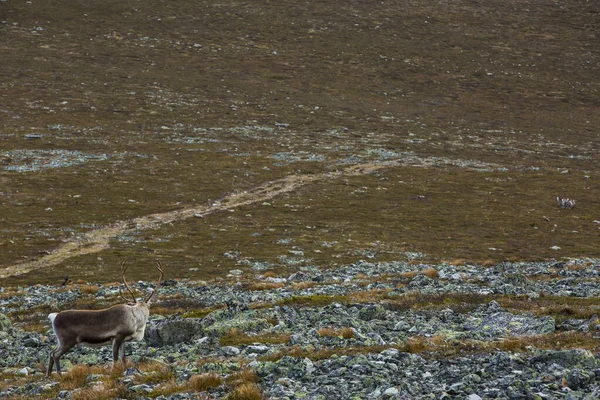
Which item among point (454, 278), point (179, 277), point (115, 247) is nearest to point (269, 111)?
point (115, 247)

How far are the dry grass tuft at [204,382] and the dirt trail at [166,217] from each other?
28549 mm

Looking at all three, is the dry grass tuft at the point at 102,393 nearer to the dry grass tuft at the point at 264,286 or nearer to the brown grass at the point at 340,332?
the brown grass at the point at 340,332

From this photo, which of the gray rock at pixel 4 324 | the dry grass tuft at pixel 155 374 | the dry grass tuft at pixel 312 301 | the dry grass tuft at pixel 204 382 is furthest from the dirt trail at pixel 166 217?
the dry grass tuft at pixel 204 382

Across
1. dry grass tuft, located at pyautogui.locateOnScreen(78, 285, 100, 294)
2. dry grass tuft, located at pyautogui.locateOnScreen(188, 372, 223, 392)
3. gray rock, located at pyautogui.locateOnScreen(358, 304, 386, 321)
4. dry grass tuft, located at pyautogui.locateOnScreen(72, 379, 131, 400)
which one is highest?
dry grass tuft, located at pyautogui.locateOnScreen(188, 372, 223, 392)

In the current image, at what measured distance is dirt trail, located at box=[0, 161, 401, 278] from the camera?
141 ft

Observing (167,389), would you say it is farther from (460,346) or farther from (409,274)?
(409,274)

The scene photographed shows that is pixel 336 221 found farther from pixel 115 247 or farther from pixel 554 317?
pixel 554 317

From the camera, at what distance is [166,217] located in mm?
55719

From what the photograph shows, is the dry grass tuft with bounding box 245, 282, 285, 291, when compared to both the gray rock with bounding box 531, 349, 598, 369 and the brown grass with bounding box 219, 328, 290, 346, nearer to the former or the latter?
the brown grass with bounding box 219, 328, 290, 346

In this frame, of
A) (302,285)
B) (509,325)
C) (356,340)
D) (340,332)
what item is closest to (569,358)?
(356,340)

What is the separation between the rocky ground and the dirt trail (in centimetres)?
969

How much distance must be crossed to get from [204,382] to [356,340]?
18.0 ft

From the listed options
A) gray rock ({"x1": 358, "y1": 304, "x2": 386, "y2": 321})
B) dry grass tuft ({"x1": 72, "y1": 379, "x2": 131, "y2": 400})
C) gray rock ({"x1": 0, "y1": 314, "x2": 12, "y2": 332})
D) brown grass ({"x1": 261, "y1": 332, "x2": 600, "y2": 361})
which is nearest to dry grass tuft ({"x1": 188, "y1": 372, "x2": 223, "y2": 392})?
dry grass tuft ({"x1": 72, "y1": 379, "x2": 131, "y2": 400})

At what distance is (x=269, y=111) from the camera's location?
94750mm
